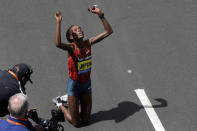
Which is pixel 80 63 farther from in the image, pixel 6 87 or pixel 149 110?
pixel 149 110

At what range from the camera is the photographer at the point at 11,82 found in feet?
21.7

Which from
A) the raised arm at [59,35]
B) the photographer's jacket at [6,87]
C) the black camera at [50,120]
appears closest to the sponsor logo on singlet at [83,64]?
the raised arm at [59,35]

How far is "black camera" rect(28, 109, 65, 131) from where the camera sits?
722 centimetres

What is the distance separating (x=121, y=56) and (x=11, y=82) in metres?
3.71

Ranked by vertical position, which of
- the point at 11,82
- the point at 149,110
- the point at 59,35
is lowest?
the point at 149,110

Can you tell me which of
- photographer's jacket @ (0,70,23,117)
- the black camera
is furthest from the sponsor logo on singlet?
photographer's jacket @ (0,70,23,117)

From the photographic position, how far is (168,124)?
8.13m

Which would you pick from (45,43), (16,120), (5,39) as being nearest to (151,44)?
(45,43)

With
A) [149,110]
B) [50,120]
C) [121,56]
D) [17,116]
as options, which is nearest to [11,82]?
[17,116]

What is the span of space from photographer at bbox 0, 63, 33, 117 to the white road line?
2.76m

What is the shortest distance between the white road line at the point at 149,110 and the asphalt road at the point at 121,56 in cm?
9

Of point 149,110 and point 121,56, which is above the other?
point 121,56

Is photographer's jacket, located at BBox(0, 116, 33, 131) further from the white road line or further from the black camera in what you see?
the white road line

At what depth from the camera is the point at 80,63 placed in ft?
24.4
